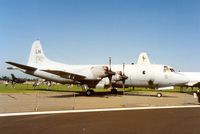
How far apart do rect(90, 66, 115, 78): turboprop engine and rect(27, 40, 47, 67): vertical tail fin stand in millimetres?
10522

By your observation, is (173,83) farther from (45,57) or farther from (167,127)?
(167,127)

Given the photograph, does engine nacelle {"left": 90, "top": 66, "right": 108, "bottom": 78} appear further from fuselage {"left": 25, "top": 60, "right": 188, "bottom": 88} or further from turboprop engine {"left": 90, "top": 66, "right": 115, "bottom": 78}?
fuselage {"left": 25, "top": 60, "right": 188, "bottom": 88}

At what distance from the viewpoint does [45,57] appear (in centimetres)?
4122

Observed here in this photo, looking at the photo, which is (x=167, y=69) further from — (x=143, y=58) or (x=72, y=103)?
(x=143, y=58)

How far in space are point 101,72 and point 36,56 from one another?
40.7 ft

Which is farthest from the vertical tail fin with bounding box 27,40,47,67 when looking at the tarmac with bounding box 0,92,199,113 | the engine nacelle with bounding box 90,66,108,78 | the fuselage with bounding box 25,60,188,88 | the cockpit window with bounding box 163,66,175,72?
the cockpit window with bounding box 163,66,175,72

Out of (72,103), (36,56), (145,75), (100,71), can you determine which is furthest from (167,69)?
(36,56)

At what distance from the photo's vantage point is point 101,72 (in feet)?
109

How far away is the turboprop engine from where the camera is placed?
109ft

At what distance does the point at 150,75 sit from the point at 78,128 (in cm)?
2260

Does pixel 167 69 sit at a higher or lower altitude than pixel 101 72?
higher

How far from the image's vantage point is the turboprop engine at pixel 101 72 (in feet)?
109

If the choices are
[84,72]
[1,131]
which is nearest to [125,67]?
[84,72]

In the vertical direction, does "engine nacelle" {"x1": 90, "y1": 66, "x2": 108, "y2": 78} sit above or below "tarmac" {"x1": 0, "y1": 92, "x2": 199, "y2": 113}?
above
